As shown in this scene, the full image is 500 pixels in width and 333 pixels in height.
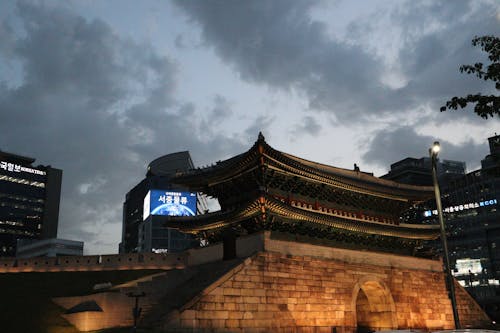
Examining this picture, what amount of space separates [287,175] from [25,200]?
4523 inches

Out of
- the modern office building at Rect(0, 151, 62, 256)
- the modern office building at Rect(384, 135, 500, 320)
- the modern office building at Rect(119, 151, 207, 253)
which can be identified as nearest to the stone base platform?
the modern office building at Rect(119, 151, 207, 253)

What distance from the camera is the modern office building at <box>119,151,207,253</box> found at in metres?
89.2

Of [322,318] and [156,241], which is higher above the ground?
[156,241]

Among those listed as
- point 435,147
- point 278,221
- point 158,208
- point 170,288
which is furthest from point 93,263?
point 158,208

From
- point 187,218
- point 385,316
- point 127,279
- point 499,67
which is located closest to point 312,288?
point 385,316

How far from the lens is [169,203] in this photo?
89312 millimetres

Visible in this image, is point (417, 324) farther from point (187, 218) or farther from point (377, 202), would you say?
point (187, 218)

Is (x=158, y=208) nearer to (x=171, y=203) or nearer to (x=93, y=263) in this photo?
(x=171, y=203)

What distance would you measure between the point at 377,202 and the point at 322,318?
11.6 m

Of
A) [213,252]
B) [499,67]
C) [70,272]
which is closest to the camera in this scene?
[499,67]

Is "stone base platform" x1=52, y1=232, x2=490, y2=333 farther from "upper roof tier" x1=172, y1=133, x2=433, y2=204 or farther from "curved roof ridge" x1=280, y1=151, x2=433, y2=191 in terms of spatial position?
"curved roof ridge" x1=280, y1=151, x2=433, y2=191

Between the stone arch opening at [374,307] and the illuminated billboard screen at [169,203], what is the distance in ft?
188

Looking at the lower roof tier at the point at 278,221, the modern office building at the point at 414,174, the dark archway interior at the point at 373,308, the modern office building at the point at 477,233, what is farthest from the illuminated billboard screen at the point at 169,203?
the modern office building at the point at 414,174

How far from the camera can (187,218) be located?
31.4 meters
